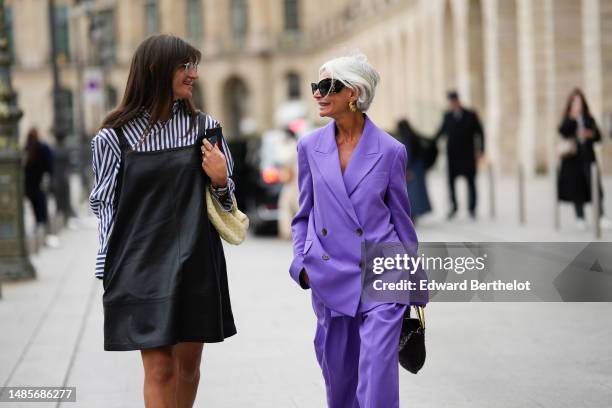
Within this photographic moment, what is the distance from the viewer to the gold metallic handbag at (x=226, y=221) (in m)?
4.91

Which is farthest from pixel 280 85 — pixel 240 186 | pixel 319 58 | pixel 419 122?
pixel 240 186

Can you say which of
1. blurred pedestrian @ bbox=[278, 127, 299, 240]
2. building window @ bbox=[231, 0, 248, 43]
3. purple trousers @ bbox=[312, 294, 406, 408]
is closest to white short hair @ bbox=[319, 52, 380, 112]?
purple trousers @ bbox=[312, 294, 406, 408]

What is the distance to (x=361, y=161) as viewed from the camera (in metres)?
4.92

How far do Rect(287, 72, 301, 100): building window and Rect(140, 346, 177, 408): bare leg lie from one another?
250ft

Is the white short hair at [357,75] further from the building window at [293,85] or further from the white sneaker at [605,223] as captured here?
the building window at [293,85]

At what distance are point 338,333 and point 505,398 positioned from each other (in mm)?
2052

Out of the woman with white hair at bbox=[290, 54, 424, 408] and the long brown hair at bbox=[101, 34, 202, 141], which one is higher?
the long brown hair at bbox=[101, 34, 202, 141]

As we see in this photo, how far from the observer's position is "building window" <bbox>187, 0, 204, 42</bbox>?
276 feet

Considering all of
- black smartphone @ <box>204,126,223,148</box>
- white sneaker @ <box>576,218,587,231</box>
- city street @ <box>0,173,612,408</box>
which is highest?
black smartphone @ <box>204,126,223,148</box>

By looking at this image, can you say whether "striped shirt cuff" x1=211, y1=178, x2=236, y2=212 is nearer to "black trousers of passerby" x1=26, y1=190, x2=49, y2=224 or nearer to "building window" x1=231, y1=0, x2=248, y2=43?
"black trousers of passerby" x1=26, y1=190, x2=49, y2=224

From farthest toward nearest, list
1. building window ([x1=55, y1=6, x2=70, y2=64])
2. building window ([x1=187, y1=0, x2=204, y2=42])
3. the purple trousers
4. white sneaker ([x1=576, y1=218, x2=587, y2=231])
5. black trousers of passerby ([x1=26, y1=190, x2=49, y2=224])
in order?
building window ([x1=187, y1=0, x2=204, y2=42]) → building window ([x1=55, y1=6, x2=70, y2=64]) → black trousers of passerby ([x1=26, y1=190, x2=49, y2=224]) → white sneaker ([x1=576, y1=218, x2=587, y2=231]) → the purple trousers

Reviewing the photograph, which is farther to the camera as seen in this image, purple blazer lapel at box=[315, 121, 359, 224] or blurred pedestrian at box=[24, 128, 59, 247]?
blurred pedestrian at box=[24, 128, 59, 247]

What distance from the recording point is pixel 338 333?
496cm

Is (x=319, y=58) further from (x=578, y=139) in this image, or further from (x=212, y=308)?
(x=212, y=308)
